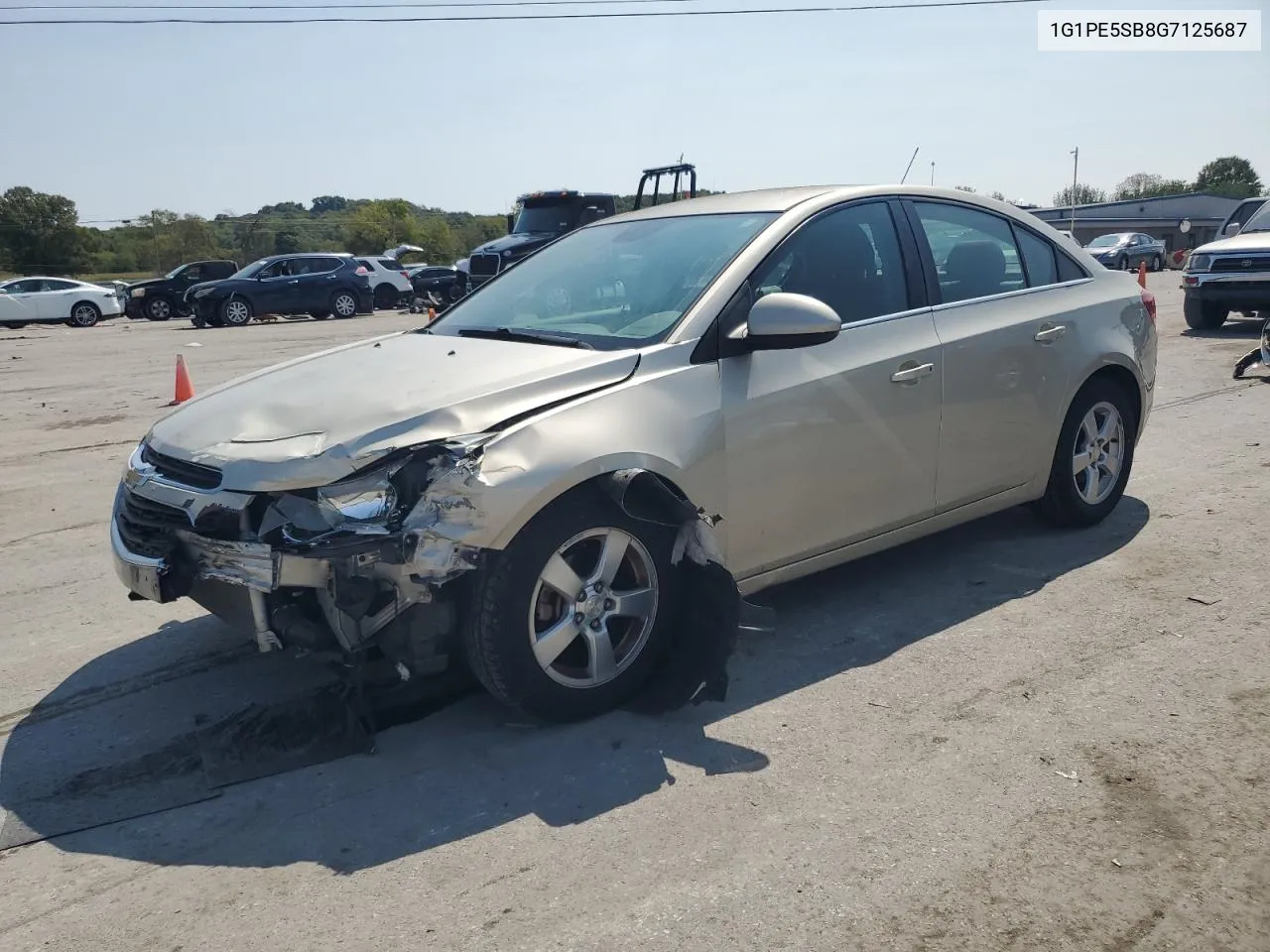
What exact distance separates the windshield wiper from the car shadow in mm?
1354

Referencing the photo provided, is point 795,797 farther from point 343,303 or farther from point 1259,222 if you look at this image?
point 343,303

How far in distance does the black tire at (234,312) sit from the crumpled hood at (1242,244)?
1954 cm

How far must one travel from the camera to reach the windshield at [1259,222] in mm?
14508

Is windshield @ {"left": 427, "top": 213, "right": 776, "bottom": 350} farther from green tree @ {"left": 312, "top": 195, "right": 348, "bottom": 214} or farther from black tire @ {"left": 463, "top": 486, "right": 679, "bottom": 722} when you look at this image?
green tree @ {"left": 312, "top": 195, "right": 348, "bottom": 214}

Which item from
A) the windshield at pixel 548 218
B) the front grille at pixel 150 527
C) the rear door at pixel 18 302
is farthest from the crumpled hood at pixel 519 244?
the front grille at pixel 150 527

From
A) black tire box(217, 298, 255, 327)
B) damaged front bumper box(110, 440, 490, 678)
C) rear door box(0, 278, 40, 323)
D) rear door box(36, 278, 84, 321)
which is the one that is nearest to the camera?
damaged front bumper box(110, 440, 490, 678)

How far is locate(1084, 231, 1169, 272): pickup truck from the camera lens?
39062mm

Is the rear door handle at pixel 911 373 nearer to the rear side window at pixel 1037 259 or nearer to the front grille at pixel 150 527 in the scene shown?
Answer: the rear side window at pixel 1037 259

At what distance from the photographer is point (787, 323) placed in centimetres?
389

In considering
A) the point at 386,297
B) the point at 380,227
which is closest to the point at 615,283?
the point at 386,297

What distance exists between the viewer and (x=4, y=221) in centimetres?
7069

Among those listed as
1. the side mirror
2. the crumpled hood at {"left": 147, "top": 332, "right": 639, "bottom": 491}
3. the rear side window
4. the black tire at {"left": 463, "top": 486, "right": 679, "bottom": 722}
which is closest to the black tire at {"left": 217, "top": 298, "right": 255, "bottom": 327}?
the crumpled hood at {"left": 147, "top": 332, "right": 639, "bottom": 491}

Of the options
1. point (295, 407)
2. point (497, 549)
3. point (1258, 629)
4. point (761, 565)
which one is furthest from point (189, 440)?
point (1258, 629)

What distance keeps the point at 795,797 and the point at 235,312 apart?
949 inches
